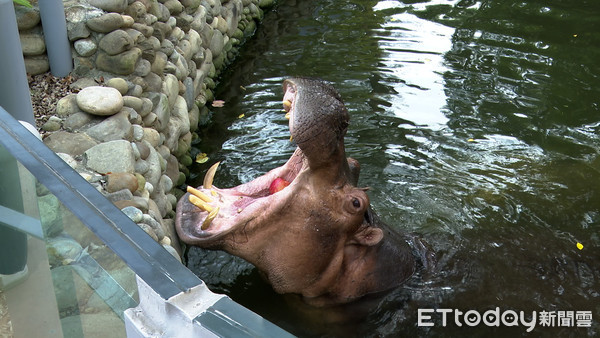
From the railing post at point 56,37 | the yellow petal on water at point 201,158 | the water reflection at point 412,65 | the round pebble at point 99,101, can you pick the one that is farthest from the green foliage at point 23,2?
the water reflection at point 412,65

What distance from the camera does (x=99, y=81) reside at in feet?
14.9

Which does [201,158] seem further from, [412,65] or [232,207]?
[412,65]

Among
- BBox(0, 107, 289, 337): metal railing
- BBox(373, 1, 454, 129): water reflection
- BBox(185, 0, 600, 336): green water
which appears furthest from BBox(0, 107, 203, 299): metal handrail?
BBox(373, 1, 454, 129): water reflection

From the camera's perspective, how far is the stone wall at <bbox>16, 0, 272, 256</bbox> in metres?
3.81

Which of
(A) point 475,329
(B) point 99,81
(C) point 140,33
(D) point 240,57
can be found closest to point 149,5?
(C) point 140,33

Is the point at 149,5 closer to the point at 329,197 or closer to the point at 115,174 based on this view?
the point at 115,174

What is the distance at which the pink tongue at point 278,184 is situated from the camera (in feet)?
11.5

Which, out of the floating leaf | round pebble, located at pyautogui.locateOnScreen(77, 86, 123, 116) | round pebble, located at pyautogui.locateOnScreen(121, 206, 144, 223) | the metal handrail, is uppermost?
the metal handrail

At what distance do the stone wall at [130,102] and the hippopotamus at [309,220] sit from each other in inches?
16.3

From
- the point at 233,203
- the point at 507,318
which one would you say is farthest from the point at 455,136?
the point at 233,203

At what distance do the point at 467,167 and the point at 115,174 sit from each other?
2893 mm

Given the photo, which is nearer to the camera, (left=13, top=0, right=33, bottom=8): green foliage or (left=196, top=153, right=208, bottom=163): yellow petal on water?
(left=13, top=0, right=33, bottom=8): green foliage

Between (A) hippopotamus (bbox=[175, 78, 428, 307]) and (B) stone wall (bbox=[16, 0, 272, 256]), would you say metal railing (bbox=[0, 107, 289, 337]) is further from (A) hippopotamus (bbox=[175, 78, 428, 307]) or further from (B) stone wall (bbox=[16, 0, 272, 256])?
(B) stone wall (bbox=[16, 0, 272, 256])

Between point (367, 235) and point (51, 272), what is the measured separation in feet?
6.63
